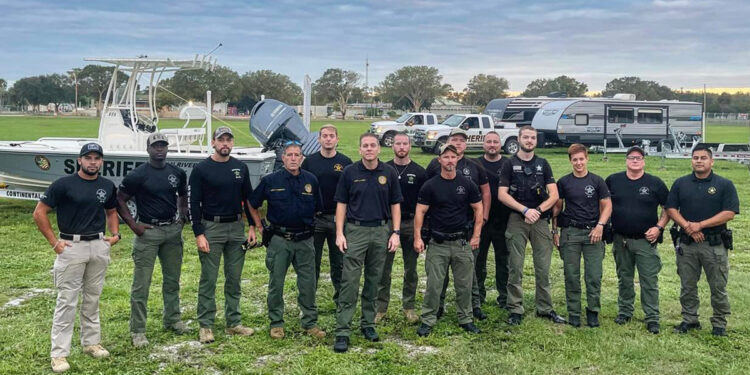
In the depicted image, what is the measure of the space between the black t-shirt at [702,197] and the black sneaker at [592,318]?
117 centimetres

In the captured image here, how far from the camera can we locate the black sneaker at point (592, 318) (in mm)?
5629

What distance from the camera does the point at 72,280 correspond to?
4.63m

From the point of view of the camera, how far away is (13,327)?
17.9ft

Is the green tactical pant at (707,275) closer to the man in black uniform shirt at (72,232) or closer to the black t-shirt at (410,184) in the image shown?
the black t-shirt at (410,184)

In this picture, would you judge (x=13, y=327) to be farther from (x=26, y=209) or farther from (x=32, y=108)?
(x=32, y=108)

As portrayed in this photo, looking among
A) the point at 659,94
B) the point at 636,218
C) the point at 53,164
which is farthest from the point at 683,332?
the point at 659,94

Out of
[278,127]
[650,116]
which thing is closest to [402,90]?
[650,116]

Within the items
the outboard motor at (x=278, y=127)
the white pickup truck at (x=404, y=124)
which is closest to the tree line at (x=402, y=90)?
the white pickup truck at (x=404, y=124)

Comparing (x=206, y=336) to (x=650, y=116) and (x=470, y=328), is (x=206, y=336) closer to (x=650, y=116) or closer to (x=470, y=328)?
(x=470, y=328)

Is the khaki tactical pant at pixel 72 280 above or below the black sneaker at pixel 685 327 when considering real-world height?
above

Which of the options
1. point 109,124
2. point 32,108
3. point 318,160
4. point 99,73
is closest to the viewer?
point 318,160

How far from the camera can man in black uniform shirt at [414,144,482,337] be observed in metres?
5.31

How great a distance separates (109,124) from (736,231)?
1057cm

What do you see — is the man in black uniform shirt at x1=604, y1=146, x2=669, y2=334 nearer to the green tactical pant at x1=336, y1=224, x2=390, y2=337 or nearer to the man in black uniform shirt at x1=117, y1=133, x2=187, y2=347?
the green tactical pant at x1=336, y1=224, x2=390, y2=337
